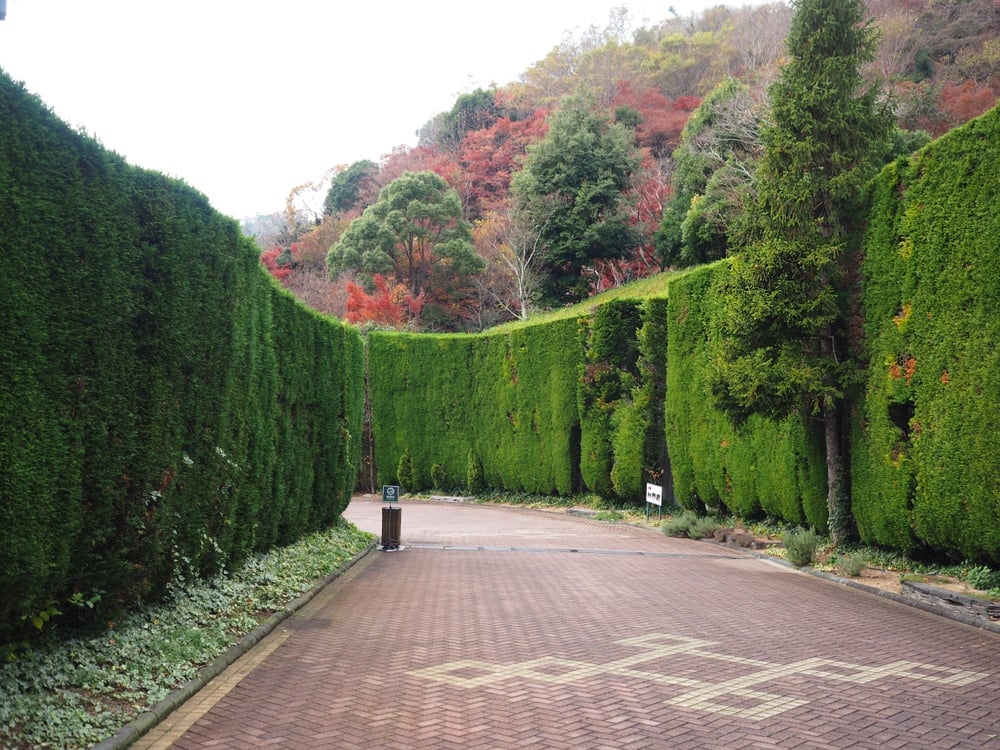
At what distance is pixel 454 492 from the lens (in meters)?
32.0

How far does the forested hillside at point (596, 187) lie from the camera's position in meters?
33.3

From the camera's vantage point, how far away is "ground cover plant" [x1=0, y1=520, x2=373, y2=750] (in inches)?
193

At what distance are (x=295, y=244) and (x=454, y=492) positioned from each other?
87.5ft

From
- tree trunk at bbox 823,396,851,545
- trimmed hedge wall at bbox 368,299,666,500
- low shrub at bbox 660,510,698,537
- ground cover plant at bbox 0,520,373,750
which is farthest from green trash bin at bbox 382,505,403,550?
trimmed hedge wall at bbox 368,299,666,500

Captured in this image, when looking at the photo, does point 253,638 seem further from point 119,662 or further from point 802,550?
point 802,550

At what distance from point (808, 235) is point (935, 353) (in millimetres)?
3612

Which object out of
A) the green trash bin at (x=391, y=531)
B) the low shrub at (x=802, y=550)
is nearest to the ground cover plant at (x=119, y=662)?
the green trash bin at (x=391, y=531)

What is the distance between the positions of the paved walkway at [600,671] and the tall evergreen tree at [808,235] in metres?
3.62

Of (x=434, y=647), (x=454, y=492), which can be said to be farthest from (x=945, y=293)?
(x=454, y=492)

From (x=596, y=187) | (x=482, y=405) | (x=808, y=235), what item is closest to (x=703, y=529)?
(x=808, y=235)

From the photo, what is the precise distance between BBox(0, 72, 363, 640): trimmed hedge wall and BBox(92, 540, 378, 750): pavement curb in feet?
3.14

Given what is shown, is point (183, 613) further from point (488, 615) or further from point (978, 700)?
point (978, 700)

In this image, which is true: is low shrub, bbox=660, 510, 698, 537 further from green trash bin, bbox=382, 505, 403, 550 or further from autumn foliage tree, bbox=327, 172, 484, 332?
autumn foliage tree, bbox=327, 172, 484, 332

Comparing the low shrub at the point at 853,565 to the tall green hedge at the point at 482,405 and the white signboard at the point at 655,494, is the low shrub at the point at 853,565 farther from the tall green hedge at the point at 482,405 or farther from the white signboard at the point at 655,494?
the tall green hedge at the point at 482,405
